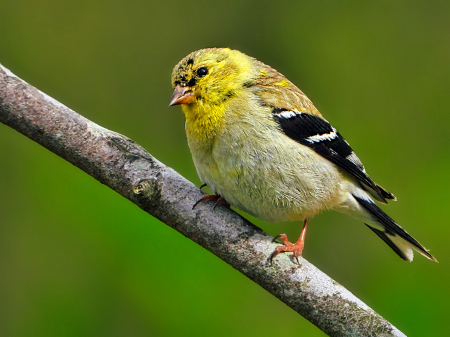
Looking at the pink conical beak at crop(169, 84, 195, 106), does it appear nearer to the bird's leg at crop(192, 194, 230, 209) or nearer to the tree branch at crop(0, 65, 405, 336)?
the tree branch at crop(0, 65, 405, 336)

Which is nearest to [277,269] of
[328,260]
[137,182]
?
[137,182]

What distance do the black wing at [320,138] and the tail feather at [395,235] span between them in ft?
0.37

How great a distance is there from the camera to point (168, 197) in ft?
A: 8.16

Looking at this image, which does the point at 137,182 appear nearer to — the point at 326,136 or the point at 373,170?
the point at 326,136

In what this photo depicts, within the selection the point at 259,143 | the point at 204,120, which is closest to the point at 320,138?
the point at 259,143

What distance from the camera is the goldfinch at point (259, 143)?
8.94ft

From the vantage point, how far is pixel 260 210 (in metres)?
2.84

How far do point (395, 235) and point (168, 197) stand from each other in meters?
1.72

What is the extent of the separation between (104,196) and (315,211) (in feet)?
6.72

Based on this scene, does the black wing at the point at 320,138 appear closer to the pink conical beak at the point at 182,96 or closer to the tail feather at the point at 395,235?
the tail feather at the point at 395,235

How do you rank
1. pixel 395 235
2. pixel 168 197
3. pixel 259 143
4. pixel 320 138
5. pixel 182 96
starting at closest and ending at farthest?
pixel 168 197
pixel 259 143
pixel 182 96
pixel 320 138
pixel 395 235

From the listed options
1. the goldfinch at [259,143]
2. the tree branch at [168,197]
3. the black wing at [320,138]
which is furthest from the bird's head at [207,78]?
the tree branch at [168,197]

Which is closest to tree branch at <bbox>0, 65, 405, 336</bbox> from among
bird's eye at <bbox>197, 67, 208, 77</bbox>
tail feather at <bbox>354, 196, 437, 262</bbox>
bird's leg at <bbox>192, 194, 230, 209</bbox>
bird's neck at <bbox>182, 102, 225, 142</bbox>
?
bird's leg at <bbox>192, 194, 230, 209</bbox>

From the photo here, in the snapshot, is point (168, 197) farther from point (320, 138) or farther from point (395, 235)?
point (395, 235)
